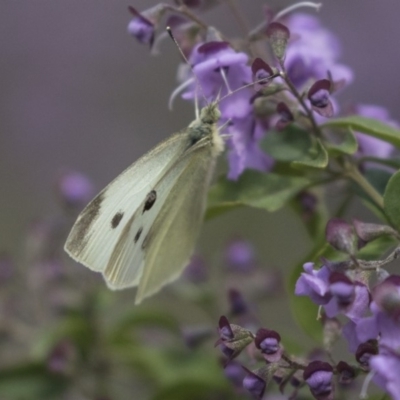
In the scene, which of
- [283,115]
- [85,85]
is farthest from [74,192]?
[85,85]

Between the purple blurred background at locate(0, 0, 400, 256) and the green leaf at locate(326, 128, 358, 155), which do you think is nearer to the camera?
the green leaf at locate(326, 128, 358, 155)

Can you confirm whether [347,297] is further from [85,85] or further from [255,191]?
[85,85]

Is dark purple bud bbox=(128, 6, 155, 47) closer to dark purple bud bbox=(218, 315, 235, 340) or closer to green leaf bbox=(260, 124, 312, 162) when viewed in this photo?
green leaf bbox=(260, 124, 312, 162)

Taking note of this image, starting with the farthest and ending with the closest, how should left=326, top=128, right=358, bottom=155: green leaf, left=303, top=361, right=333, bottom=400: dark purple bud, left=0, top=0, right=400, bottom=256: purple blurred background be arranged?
left=0, top=0, right=400, bottom=256: purple blurred background → left=326, top=128, right=358, bottom=155: green leaf → left=303, top=361, right=333, bottom=400: dark purple bud

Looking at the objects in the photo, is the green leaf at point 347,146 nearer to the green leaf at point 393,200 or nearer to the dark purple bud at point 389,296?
the green leaf at point 393,200

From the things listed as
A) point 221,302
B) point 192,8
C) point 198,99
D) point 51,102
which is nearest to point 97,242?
point 198,99

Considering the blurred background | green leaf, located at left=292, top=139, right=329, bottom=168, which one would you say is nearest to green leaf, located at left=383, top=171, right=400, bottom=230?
green leaf, located at left=292, top=139, right=329, bottom=168

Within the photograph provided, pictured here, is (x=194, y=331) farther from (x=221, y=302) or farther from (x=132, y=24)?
(x=132, y=24)
